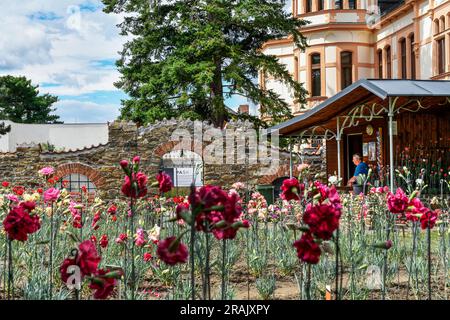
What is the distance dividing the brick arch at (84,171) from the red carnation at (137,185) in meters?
15.3

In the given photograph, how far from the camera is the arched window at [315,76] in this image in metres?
33.4

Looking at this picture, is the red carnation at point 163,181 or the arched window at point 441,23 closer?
the red carnation at point 163,181

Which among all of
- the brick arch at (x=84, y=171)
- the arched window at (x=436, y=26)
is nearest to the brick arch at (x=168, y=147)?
the brick arch at (x=84, y=171)

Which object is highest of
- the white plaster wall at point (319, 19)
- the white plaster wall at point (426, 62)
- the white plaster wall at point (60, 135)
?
the white plaster wall at point (319, 19)

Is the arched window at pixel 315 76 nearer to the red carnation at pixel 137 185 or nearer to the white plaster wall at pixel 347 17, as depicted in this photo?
the white plaster wall at pixel 347 17

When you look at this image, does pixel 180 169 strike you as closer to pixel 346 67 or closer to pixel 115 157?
pixel 115 157

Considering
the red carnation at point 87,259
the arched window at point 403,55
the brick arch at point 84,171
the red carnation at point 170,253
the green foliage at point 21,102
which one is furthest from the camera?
the green foliage at point 21,102

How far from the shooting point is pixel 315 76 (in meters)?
33.5

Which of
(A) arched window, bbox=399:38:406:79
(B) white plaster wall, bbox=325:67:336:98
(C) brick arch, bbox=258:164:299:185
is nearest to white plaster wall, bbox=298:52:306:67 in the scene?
(B) white plaster wall, bbox=325:67:336:98

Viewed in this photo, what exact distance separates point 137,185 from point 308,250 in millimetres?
1135

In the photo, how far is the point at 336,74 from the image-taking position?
32.7 metres

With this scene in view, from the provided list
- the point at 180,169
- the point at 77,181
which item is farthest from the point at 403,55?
the point at 77,181

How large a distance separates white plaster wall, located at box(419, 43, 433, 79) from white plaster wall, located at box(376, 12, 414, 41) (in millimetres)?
2293

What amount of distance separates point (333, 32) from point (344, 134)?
522 inches
